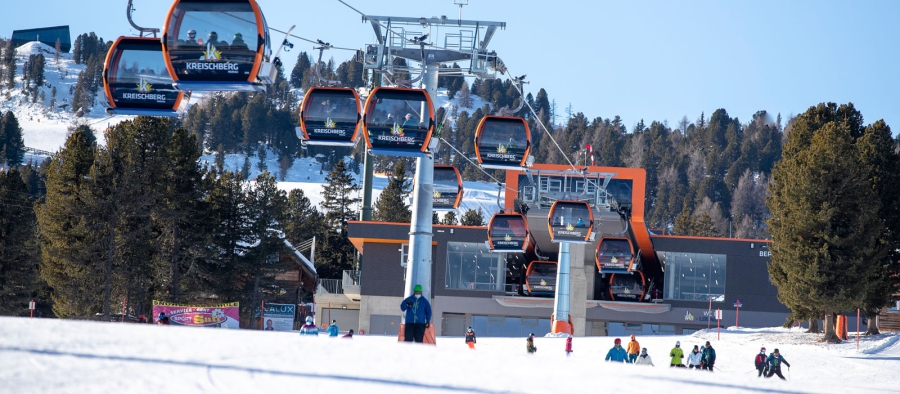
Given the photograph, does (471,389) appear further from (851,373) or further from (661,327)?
(661,327)

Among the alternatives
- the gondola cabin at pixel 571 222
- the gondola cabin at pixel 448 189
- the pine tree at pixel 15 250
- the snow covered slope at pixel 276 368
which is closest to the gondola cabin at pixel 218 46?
the snow covered slope at pixel 276 368

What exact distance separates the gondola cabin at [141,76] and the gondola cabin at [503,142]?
9105 mm

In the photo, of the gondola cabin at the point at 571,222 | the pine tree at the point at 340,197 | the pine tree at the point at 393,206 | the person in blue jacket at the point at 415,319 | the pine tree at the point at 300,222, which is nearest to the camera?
the person in blue jacket at the point at 415,319

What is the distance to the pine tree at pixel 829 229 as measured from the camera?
3588 centimetres

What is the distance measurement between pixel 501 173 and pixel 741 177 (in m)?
46.2

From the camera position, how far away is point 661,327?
58250 millimetres

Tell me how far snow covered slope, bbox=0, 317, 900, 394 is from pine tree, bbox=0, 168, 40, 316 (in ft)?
129

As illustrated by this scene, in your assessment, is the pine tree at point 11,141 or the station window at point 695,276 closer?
the station window at point 695,276

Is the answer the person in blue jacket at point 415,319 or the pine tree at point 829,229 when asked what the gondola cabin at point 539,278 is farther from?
the person in blue jacket at point 415,319

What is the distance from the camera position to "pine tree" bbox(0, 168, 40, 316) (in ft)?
153

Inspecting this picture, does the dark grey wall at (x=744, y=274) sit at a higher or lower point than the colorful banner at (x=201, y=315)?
higher

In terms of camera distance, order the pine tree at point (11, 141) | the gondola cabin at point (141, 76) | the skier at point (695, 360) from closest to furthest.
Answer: the gondola cabin at point (141, 76)
the skier at point (695, 360)
the pine tree at point (11, 141)

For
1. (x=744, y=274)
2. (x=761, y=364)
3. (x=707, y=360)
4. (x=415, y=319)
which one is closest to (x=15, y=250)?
(x=707, y=360)

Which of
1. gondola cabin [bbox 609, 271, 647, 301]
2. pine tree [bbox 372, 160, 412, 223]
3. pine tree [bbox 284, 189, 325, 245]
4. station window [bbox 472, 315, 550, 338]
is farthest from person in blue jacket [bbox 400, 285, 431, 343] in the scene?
pine tree [bbox 284, 189, 325, 245]
